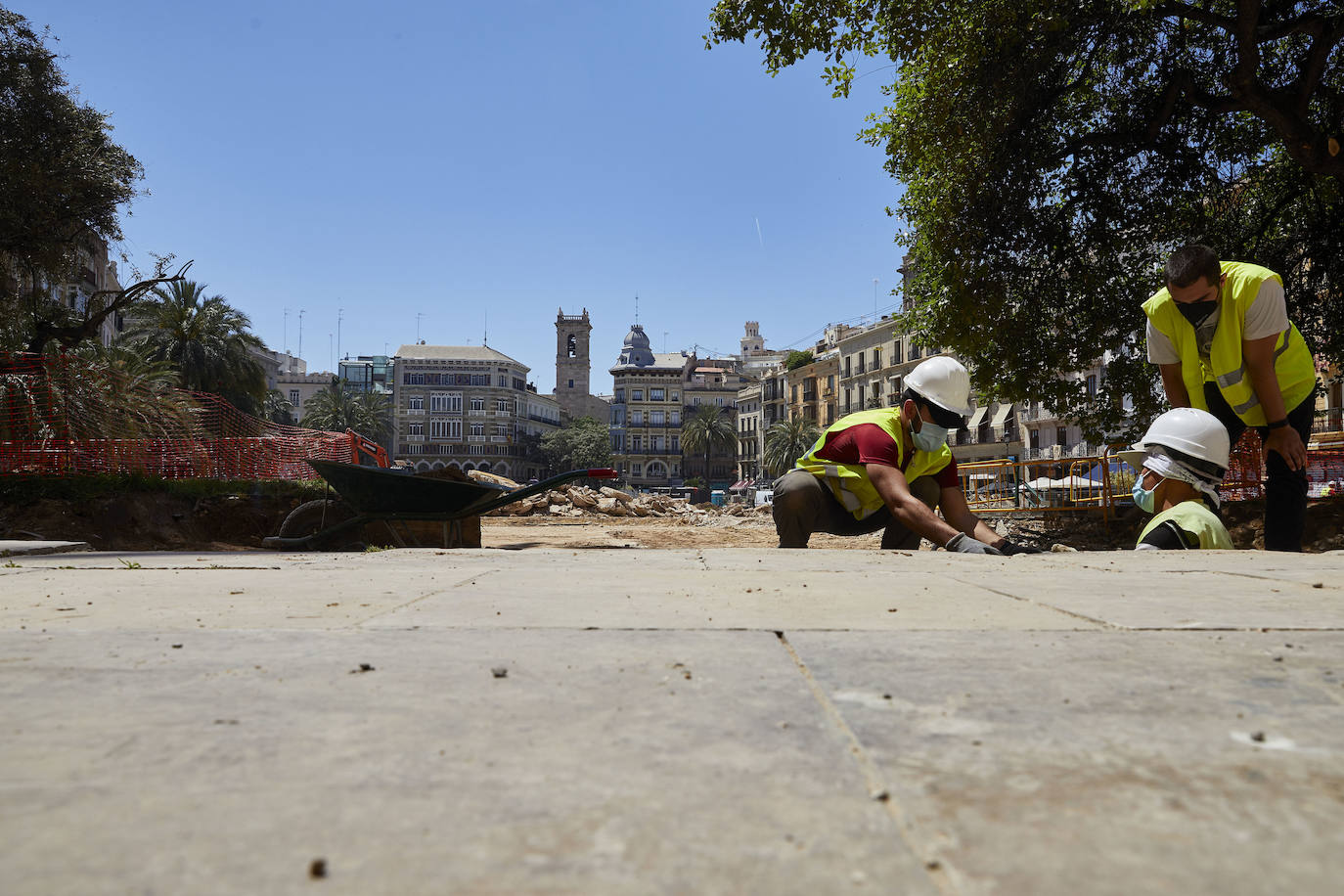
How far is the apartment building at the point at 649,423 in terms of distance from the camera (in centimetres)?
10525

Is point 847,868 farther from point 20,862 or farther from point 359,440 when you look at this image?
point 359,440

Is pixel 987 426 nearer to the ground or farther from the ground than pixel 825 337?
nearer to the ground

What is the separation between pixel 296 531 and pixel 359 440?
6.31 m

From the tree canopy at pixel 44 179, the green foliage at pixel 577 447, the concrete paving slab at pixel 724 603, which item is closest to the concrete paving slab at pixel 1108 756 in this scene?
the concrete paving slab at pixel 724 603

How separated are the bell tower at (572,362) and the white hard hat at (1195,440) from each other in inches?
4630

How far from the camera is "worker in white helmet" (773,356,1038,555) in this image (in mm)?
5586

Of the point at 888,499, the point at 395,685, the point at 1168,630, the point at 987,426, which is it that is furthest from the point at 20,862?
the point at 987,426

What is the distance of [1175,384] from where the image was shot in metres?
5.61

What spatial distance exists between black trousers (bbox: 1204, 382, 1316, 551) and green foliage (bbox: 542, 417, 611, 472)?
91.2m

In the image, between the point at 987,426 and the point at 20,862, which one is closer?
the point at 20,862

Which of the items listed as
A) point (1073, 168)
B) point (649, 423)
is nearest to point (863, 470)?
point (1073, 168)

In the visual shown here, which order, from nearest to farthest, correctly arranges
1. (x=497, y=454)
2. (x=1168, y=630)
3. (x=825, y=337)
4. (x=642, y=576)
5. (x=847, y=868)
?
(x=847, y=868) → (x=1168, y=630) → (x=642, y=576) → (x=825, y=337) → (x=497, y=454)

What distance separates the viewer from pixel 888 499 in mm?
5328

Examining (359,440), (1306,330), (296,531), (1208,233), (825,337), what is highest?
(825,337)
